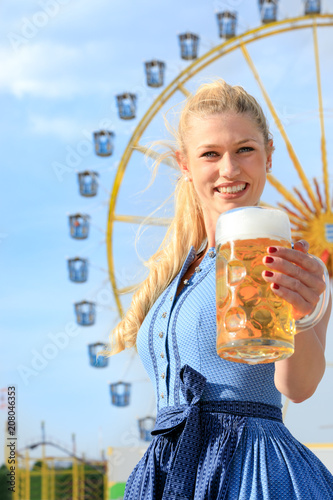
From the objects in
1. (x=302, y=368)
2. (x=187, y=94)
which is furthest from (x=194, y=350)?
(x=187, y=94)

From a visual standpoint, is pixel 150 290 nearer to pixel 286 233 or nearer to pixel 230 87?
pixel 230 87

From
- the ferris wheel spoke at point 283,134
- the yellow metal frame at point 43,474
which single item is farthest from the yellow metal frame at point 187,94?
the yellow metal frame at point 43,474

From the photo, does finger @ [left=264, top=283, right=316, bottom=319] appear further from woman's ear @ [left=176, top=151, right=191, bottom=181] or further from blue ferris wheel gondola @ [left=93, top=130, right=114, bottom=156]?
blue ferris wheel gondola @ [left=93, top=130, right=114, bottom=156]

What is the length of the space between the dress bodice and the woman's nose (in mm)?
238

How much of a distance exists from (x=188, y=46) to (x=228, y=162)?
1112 cm

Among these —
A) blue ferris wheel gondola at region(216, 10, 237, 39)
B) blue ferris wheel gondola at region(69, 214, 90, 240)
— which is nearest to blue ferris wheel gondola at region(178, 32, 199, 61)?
blue ferris wheel gondola at region(216, 10, 237, 39)

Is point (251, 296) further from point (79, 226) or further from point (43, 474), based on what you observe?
point (43, 474)

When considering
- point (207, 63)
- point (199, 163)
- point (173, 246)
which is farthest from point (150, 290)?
point (207, 63)

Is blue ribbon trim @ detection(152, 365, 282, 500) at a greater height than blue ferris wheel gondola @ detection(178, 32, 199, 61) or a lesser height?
lesser

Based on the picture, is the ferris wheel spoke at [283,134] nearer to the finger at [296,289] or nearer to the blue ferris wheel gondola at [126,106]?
the blue ferris wheel gondola at [126,106]

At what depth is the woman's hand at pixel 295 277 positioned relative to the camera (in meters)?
1.10

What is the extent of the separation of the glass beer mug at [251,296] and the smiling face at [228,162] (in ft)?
1.09

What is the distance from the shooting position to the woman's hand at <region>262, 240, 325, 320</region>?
43.4 inches

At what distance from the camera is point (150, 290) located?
1832 millimetres
